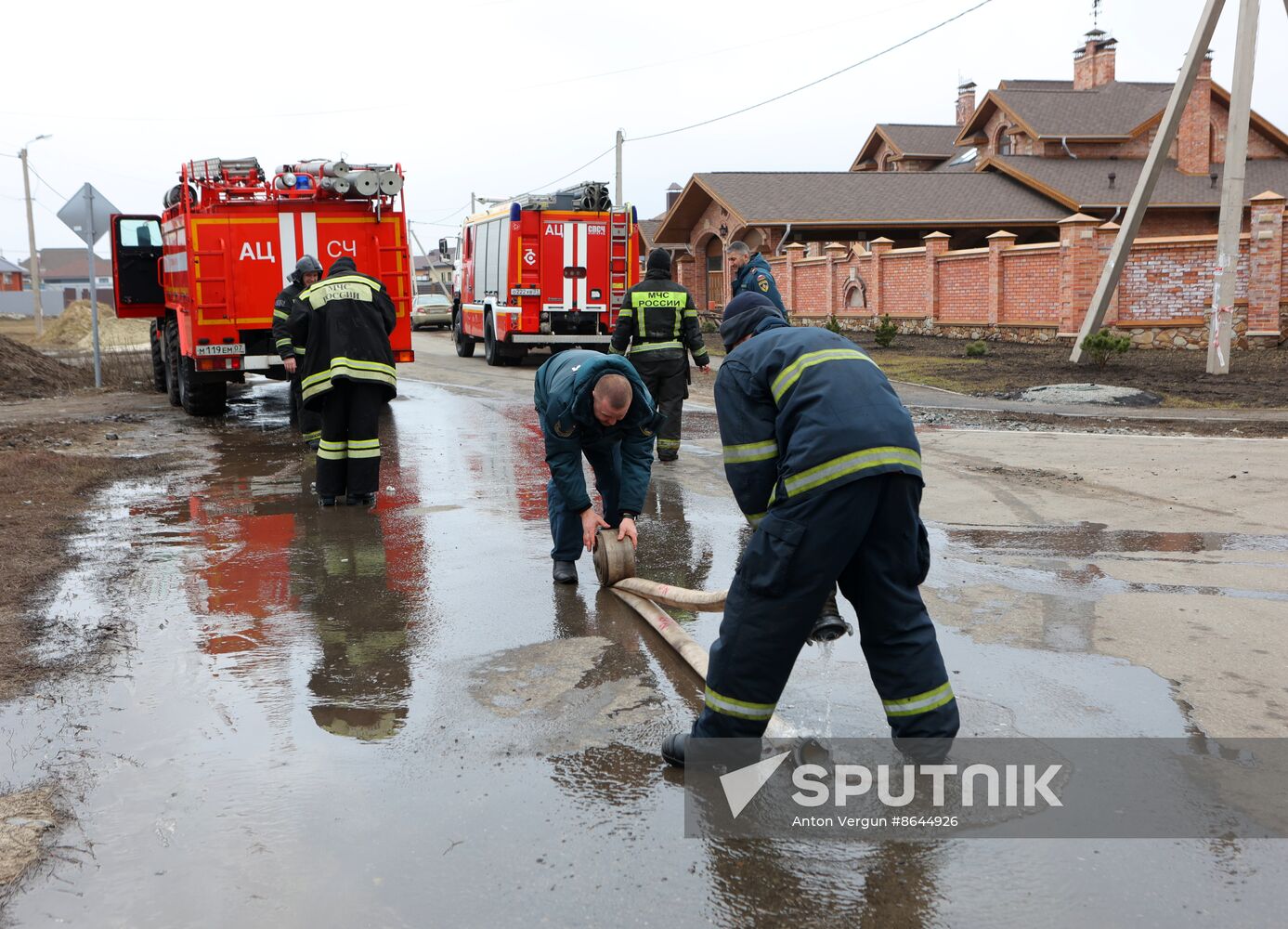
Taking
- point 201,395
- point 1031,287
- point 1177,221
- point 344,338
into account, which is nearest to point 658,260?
point 344,338

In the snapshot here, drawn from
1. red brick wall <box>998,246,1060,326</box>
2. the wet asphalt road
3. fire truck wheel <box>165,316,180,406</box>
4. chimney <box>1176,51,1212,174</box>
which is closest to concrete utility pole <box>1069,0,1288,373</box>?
→ red brick wall <box>998,246,1060,326</box>

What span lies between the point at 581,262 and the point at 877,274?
41.8ft

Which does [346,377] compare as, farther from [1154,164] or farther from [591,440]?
[1154,164]

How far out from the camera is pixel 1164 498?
27.4 ft

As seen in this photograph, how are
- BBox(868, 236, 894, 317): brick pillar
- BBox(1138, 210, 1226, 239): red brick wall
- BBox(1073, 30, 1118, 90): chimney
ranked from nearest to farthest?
BBox(868, 236, 894, 317): brick pillar
BBox(1138, 210, 1226, 239): red brick wall
BBox(1073, 30, 1118, 90): chimney

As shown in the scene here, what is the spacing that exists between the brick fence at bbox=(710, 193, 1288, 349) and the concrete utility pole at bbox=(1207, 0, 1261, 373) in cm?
484

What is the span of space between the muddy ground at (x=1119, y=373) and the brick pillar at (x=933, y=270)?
15.6ft

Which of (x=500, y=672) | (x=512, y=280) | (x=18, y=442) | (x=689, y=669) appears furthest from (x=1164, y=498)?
(x=512, y=280)

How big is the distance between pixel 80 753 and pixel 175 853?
3.08ft

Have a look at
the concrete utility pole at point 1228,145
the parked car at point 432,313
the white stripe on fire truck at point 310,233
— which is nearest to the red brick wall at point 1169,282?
the concrete utility pole at point 1228,145

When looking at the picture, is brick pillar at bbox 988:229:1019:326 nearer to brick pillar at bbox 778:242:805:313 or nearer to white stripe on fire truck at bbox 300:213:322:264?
brick pillar at bbox 778:242:805:313

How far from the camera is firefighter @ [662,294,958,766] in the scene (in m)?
3.41

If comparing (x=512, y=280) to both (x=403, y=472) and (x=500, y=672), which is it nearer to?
(x=403, y=472)

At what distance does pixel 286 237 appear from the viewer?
43.9 feet
